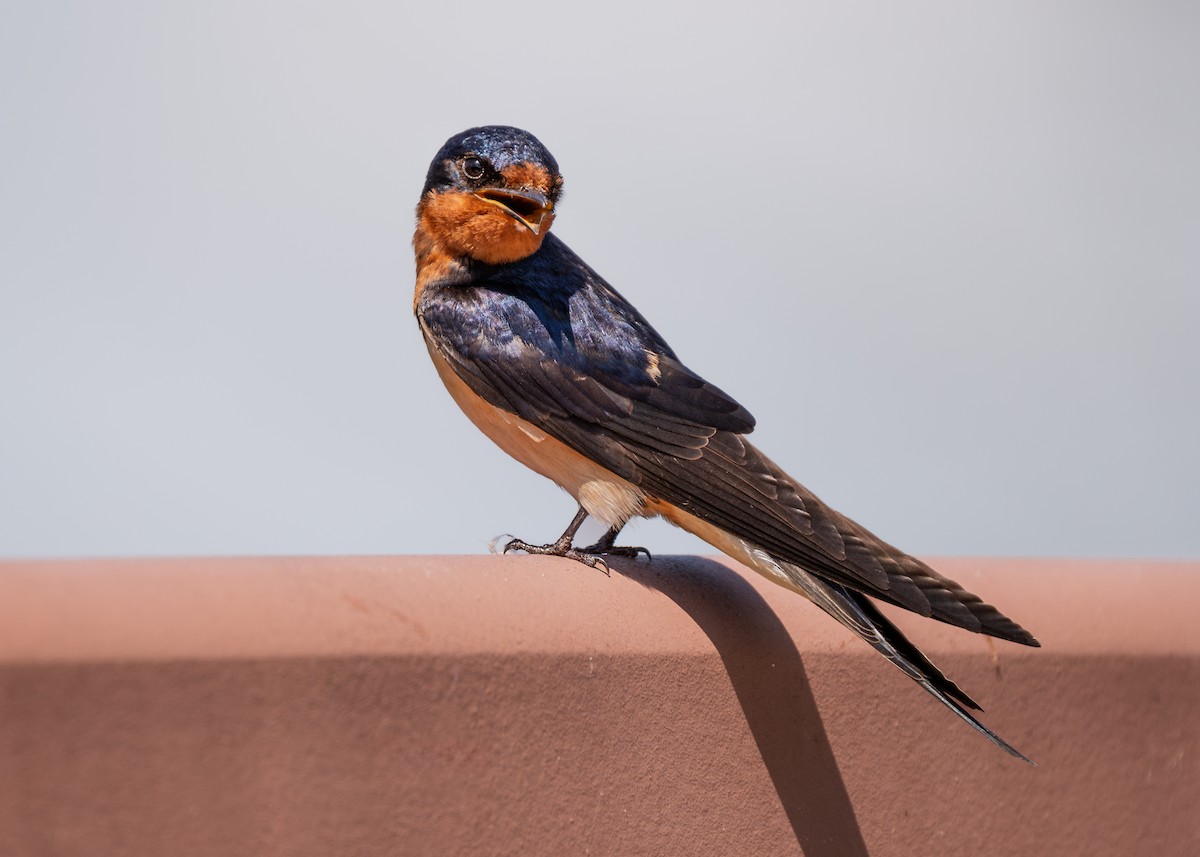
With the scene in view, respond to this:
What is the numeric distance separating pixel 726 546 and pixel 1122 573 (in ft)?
1.92

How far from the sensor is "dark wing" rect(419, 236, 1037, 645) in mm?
1863

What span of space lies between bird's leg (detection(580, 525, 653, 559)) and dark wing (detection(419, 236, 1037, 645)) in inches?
4.9

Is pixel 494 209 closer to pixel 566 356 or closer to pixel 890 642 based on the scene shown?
pixel 566 356

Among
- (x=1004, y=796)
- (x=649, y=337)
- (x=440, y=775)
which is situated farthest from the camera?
(x=649, y=337)

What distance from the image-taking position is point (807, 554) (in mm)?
1842

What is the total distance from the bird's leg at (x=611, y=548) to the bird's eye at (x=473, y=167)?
24.3 inches

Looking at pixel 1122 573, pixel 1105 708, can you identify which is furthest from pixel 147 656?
pixel 1122 573

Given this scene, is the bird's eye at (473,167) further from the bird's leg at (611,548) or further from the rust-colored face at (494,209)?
the bird's leg at (611,548)

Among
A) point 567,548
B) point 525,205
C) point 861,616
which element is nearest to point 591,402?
point 567,548

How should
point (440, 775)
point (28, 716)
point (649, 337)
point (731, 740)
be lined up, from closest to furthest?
point (28, 716) < point (440, 775) < point (731, 740) < point (649, 337)

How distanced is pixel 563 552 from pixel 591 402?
0.24 m

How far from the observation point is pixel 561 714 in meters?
1.47

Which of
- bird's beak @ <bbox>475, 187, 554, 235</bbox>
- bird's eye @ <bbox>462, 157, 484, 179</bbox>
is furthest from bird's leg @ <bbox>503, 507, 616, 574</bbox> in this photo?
bird's eye @ <bbox>462, 157, 484, 179</bbox>

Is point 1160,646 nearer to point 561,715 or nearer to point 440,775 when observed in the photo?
point 561,715
